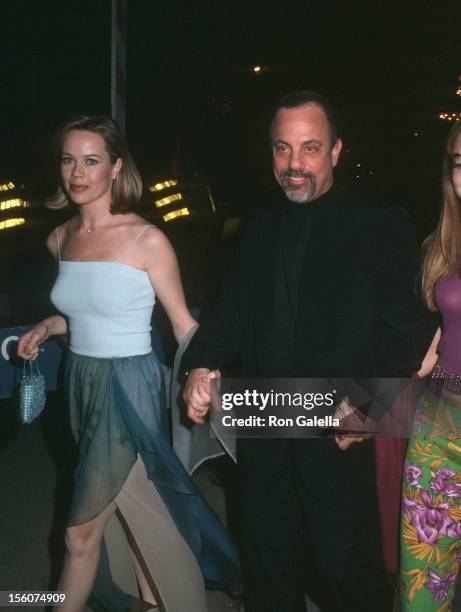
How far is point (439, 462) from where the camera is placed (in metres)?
2.00

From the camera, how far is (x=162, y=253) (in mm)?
2385

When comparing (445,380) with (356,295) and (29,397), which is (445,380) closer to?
(356,295)

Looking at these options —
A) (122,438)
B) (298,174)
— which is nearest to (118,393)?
(122,438)

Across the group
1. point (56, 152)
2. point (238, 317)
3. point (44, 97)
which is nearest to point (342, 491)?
point (238, 317)

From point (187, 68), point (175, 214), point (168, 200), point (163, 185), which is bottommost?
point (175, 214)

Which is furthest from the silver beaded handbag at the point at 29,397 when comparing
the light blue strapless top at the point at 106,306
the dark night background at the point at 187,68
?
the dark night background at the point at 187,68

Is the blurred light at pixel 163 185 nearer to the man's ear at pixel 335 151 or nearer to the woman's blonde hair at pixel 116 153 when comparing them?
the woman's blonde hair at pixel 116 153

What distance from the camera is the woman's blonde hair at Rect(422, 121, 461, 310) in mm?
2104

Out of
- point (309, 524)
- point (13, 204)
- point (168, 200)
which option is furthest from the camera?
point (168, 200)

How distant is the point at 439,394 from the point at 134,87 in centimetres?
1567

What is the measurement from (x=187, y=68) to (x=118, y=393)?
15.7m

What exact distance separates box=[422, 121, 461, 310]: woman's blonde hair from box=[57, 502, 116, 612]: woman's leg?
54.6 inches

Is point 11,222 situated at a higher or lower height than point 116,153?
lower

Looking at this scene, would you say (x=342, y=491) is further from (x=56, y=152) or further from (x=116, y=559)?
(x=56, y=152)
